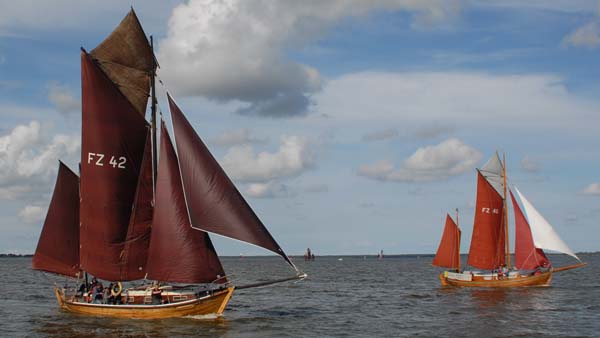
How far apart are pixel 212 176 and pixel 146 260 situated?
6.76 m

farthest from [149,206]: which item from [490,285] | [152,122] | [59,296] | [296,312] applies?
[490,285]

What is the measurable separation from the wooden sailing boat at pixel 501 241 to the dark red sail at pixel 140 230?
37.1 m

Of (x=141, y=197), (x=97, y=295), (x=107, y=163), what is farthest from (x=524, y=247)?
(x=107, y=163)

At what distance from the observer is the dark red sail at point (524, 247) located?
67.9m

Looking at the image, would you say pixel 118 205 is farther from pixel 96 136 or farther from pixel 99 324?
pixel 99 324

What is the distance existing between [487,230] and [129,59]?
4225 centimetres

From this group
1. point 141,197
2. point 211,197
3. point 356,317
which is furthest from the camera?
point 356,317

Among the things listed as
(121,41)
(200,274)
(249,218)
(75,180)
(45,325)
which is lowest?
(45,325)

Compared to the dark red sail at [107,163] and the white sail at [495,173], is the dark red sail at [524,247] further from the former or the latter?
the dark red sail at [107,163]

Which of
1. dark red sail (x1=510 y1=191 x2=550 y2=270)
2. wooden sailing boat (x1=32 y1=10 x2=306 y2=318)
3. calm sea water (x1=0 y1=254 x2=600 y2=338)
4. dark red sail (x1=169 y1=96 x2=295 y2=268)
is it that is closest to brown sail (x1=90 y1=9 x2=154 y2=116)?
wooden sailing boat (x1=32 y1=10 x2=306 y2=318)

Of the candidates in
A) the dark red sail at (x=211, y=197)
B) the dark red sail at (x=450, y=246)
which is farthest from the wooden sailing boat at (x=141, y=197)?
the dark red sail at (x=450, y=246)

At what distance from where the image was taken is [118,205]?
39.2 m

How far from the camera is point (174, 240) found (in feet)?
123

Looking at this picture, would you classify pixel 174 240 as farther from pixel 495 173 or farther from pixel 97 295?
pixel 495 173
